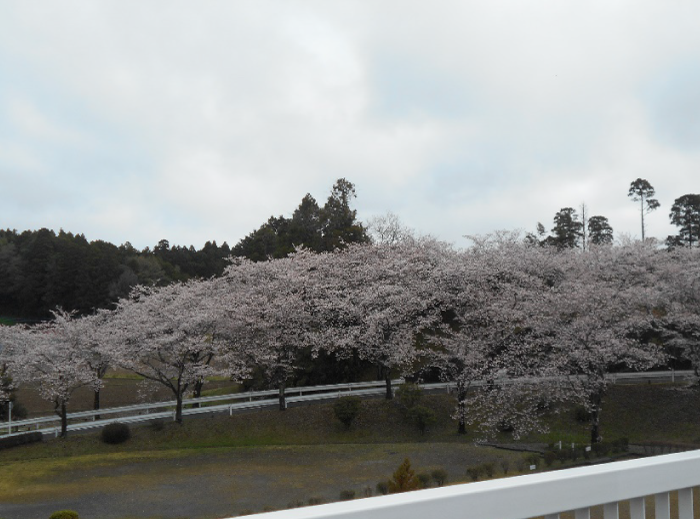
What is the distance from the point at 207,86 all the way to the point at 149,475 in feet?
53.8

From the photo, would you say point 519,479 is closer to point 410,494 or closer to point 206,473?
point 410,494

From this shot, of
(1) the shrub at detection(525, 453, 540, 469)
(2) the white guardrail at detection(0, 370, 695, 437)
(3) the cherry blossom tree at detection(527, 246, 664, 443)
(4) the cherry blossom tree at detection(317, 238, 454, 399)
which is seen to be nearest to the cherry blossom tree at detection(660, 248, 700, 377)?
(3) the cherry blossom tree at detection(527, 246, 664, 443)

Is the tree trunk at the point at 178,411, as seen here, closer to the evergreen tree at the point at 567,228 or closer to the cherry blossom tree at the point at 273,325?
the cherry blossom tree at the point at 273,325

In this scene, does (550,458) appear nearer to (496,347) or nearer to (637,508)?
(496,347)

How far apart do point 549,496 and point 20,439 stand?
31739 mm

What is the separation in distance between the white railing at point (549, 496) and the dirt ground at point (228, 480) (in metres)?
15.9

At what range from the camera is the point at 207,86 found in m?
25.3

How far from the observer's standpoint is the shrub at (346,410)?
1072 inches

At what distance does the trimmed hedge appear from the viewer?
2677 centimetres

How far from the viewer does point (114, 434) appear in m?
26.6

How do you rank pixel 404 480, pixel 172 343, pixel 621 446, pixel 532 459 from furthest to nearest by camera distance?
pixel 172 343 < pixel 621 446 < pixel 532 459 < pixel 404 480

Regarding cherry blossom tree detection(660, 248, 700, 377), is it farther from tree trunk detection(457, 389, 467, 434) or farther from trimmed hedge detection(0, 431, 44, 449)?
trimmed hedge detection(0, 431, 44, 449)

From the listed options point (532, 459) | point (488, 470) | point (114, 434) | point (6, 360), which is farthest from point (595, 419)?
point (6, 360)

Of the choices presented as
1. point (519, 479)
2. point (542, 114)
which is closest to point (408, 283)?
point (542, 114)
